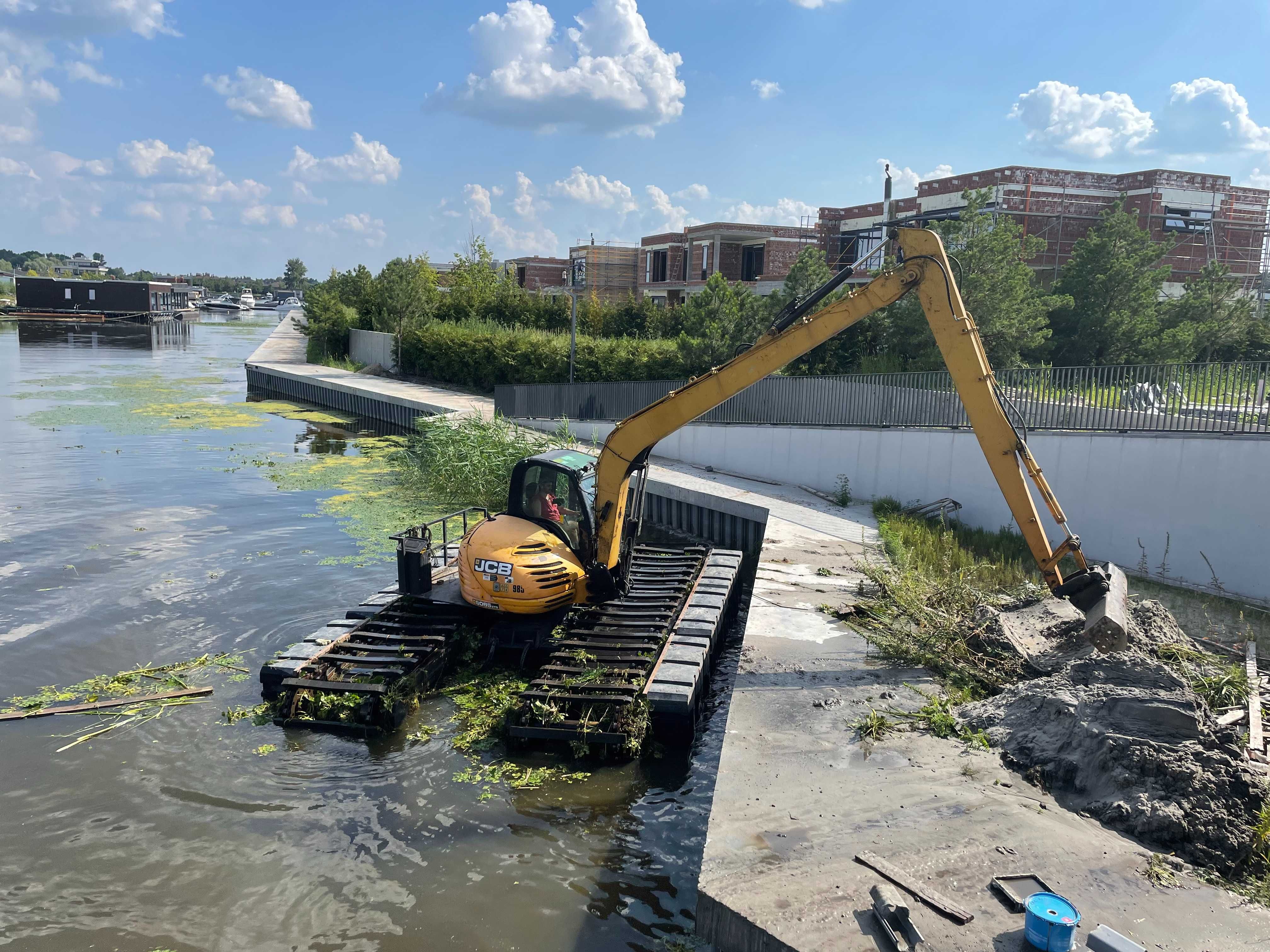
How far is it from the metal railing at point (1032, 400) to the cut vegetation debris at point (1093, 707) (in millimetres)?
2357

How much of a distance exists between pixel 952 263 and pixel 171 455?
19.9m

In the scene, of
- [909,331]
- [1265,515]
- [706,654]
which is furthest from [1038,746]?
[909,331]

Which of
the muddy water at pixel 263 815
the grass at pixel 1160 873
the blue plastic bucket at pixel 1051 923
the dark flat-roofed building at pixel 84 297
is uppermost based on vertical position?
the dark flat-roofed building at pixel 84 297

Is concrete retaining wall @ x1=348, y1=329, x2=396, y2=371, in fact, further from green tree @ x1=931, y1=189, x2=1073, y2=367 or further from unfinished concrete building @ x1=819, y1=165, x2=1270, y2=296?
green tree @ x1=931, y1=189, x2=1073, y2=367

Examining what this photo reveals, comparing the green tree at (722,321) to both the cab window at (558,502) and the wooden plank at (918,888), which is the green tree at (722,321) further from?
the wooden plank at (918,888)

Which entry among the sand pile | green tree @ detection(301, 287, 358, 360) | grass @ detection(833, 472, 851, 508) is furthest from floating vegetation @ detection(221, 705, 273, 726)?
green tree @ detection(301, 287, 358, 360)

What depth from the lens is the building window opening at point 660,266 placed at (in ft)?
155

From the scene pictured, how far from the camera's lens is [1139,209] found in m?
33.6

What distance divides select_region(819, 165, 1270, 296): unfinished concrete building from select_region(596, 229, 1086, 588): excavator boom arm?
23.8 meters

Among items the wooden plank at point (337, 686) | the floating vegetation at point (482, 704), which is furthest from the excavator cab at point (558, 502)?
the wooden plank at point (337, 686)

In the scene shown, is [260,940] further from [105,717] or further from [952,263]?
[952,263]

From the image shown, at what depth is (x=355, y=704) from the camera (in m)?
8.94

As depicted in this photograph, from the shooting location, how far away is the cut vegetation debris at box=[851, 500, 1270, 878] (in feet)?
19.7

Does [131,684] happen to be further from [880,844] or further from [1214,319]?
[1214,319]
